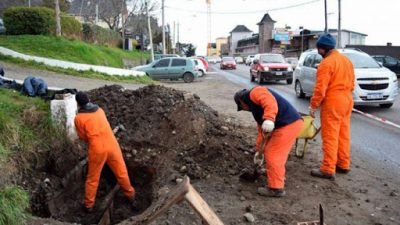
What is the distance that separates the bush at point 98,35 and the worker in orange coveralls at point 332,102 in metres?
29.4

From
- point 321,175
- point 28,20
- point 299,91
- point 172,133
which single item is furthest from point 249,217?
point 28,20

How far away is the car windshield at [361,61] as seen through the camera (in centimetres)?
1455

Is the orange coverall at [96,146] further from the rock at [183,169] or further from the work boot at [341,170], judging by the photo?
the work boot at [341,170]

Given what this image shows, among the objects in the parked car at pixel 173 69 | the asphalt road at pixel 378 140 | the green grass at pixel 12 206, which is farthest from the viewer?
the parked car at pixel 173 69

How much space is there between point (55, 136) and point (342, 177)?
489cm

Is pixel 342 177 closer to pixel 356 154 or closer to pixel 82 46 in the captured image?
pixel 356 154

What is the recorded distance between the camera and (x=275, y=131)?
6.03m

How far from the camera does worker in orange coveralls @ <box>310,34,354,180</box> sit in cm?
661

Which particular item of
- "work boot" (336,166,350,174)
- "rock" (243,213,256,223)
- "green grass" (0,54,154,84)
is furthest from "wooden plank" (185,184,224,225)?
"green grass" (0,54,154,84)

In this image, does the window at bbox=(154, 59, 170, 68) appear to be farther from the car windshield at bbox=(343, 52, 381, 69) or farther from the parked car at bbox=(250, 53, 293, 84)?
the car windshield at bbox=(343, 52, 381, 69)

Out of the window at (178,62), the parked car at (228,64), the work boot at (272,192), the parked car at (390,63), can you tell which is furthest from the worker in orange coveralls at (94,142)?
the parked car at (228,64)

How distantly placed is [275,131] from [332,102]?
1.20 metres

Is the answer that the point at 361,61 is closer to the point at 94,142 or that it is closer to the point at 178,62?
the point at 94,142

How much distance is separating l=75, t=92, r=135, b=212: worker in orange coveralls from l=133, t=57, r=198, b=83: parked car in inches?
800
